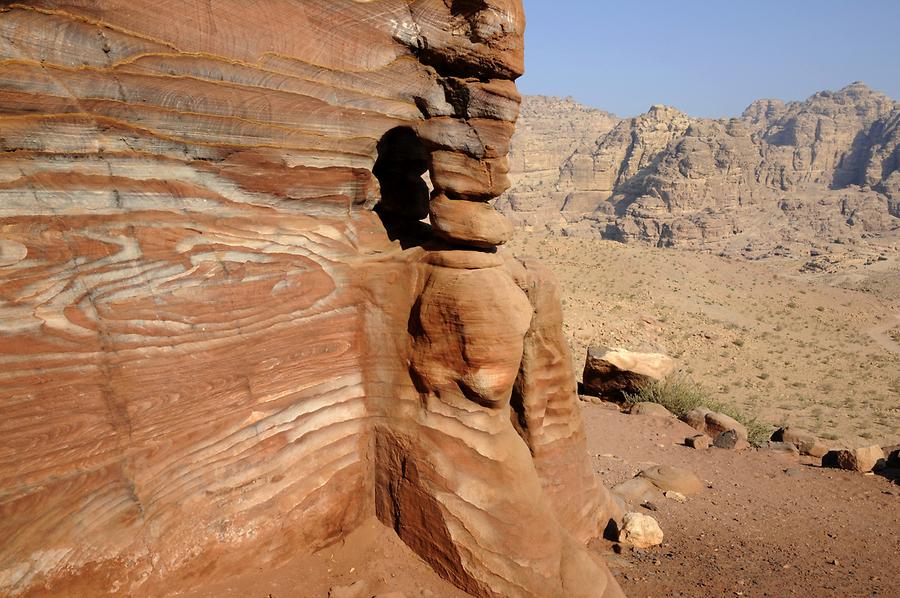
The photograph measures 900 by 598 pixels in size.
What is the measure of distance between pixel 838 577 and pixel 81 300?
205 inches

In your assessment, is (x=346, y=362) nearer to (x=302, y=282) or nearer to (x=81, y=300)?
(x=302, y=282)

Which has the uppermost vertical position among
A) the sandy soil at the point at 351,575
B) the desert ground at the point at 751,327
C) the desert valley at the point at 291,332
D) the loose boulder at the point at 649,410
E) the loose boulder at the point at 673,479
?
the desert valley at the point at 291,332

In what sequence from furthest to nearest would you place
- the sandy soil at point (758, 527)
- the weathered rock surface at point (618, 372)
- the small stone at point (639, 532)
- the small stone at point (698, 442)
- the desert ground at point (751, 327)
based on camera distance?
the desert ground at point (751, 327) < the weathered rock surface at point (618, 372) < the small stone at point (698, 442) < the small stone at point (639, 532) < the sandy soil at point (758, 527)

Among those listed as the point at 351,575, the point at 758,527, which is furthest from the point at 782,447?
the point at 351,575

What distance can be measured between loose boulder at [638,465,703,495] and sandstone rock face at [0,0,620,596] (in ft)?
10.4

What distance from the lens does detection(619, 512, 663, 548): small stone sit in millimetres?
4137

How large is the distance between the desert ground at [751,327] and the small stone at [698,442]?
5.66m

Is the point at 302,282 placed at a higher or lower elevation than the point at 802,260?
higher

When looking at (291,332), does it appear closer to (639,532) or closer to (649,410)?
(639,532)

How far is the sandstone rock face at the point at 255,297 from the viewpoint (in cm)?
199

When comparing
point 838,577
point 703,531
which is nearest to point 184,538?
point 703,531

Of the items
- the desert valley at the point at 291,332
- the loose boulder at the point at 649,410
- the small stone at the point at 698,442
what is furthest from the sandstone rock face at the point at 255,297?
the loose boulder at the point at 649,410

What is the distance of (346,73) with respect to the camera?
2676 mm

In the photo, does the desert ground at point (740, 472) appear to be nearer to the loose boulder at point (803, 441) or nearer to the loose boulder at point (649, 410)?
the loose boulder at point (649, 410)
